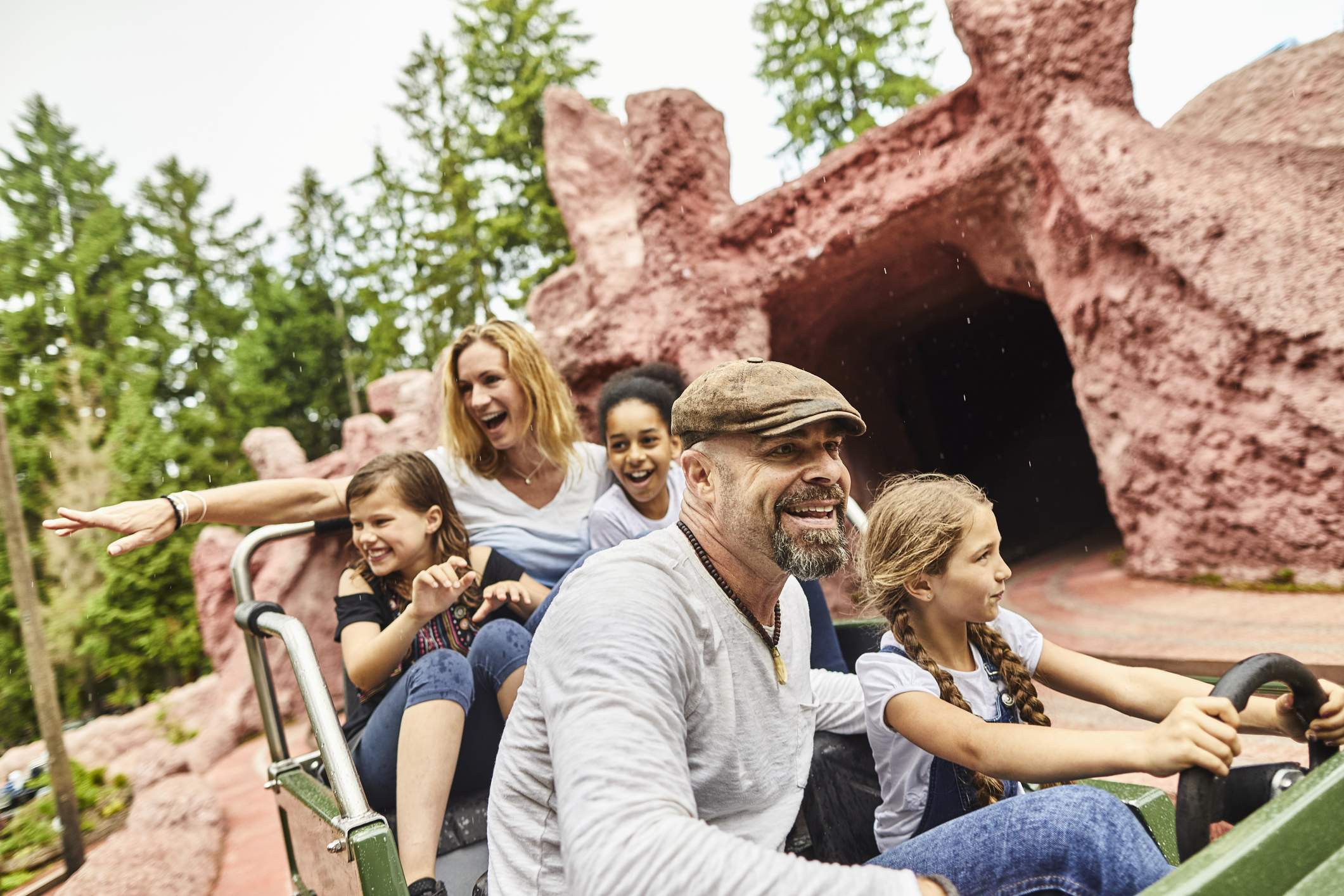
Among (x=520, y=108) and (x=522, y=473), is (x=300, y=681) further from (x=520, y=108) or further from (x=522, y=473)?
(x=520, y=108)

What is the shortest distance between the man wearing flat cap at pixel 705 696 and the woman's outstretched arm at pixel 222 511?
3.44 ft

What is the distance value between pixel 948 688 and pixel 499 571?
1.15m

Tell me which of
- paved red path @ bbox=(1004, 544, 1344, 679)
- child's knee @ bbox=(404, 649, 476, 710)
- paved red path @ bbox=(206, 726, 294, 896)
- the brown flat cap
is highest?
the brown flat cap

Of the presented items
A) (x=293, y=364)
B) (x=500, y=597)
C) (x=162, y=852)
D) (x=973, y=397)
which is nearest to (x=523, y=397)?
(x=500, y=597)

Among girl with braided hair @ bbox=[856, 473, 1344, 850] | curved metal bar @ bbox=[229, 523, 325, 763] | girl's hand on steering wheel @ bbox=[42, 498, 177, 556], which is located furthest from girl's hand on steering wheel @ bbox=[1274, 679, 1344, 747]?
curved metal bar @ bbox=[229, 523, 325, 763]

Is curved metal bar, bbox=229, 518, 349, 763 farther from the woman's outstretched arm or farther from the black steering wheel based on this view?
the black steering wheel

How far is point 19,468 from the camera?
42.0 feet

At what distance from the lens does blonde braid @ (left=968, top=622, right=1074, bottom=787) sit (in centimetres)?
137

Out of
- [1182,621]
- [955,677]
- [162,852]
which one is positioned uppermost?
[955,677]

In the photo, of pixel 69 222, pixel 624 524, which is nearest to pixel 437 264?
pixel 69 222

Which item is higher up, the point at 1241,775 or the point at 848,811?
the point at 1241,775

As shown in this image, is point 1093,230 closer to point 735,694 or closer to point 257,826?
point 735,694

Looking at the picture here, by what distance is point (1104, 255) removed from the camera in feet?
14.5

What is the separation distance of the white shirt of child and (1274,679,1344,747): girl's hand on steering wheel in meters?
1.28
